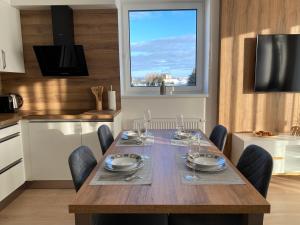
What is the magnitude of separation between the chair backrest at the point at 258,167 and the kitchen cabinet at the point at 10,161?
2.16m

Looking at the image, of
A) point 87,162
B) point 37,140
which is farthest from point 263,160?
point 37,140

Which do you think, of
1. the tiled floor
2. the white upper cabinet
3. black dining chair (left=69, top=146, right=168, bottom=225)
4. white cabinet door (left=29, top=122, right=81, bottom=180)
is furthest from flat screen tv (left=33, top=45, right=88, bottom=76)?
black dining chair (left=69, top=146, right=168, bottom=225)

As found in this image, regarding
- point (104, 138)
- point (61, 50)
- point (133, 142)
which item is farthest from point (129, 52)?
point (133, 142)

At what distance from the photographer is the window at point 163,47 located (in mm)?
3379

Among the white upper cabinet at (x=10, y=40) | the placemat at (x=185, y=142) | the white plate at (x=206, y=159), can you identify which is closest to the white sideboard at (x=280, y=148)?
the placemat at (x=185, y=142)

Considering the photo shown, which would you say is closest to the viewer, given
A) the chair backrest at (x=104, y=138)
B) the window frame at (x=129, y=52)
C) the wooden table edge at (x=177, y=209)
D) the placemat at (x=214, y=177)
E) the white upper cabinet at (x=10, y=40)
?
the wooden table edge at (x=177, y=209)

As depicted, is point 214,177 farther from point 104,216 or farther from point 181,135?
point 181,135

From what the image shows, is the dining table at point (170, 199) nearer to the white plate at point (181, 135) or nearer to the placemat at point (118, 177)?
the placemat at point (118, 177)

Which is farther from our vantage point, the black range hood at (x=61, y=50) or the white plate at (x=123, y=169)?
the black range hood at (x=61, y=50)

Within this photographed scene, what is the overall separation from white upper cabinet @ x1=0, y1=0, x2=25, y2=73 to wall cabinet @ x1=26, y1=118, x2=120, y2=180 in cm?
74

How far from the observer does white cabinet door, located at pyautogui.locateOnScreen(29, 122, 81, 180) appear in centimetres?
276

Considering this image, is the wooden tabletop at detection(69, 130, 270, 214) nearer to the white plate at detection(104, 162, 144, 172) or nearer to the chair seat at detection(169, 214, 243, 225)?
the white plate at detection(104, 162, 144, 172)

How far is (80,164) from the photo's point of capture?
1436mm

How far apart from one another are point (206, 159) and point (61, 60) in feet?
7.22
